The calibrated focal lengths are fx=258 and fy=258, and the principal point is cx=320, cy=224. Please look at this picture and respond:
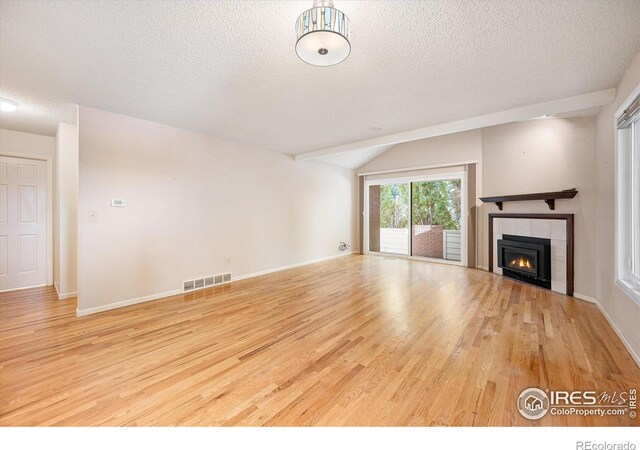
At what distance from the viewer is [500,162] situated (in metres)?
4.91

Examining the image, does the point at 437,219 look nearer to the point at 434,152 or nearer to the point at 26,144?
the point at 434,152

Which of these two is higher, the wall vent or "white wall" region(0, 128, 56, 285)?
"white wall" region(0, 128, 56, 285)

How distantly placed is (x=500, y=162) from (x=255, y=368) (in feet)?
17.8

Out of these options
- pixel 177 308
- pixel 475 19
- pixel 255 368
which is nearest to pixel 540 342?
pixel 255 368

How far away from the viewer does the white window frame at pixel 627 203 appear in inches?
94.7

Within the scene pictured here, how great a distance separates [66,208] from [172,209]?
1446mm

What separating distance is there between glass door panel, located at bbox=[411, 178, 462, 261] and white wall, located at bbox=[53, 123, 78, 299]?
6670mm

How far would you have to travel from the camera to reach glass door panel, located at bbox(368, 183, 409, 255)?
6.90m

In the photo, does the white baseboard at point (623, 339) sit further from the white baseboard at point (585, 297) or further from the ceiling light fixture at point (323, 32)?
the ceiling light fixture at point (323, 32)

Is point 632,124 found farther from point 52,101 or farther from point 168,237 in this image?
point 52,101

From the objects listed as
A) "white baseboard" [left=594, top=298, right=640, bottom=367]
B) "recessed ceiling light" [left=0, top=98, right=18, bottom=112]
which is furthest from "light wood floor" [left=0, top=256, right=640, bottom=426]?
"recessed ceiling light" [left=0, top=98, right=18, bottom=112]

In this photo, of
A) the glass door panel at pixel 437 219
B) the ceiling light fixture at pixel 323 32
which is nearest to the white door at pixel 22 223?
the ceiling light fixture at pixel 323 32

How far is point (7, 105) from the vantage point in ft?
9.86

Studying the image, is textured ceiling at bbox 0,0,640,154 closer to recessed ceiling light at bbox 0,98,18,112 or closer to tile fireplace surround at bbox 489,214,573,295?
recessed ceiling light at bbox 0,98,18,112
